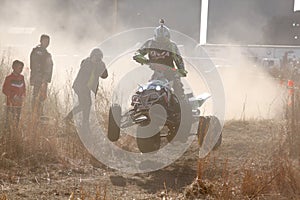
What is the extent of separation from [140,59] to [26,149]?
2139 millimetres

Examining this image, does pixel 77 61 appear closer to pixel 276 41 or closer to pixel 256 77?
pixel 256 77

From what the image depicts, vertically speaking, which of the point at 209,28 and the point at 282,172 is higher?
the point at 209,28

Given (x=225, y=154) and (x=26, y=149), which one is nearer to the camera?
(x=26, y=149)

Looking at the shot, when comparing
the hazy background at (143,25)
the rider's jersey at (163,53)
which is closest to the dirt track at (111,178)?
the rider's jersey at (163,53)

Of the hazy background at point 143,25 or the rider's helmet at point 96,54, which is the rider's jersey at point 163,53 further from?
the hazy background at point 143,25

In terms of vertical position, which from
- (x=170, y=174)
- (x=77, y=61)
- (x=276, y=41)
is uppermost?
(x=276, y=41)

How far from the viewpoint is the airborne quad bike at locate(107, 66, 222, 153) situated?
6.63 metres

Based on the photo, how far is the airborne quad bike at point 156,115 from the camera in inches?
261

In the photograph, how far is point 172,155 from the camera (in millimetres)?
7359

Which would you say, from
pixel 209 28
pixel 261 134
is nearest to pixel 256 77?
pixel 261 134

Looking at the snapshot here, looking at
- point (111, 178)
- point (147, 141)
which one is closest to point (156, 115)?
point (147, 141)

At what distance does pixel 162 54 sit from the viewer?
24.3 ft

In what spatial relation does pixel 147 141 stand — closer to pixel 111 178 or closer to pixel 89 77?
pixel 111 178

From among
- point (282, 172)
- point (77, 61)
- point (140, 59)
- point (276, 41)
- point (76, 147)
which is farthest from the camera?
point (276, 41)
